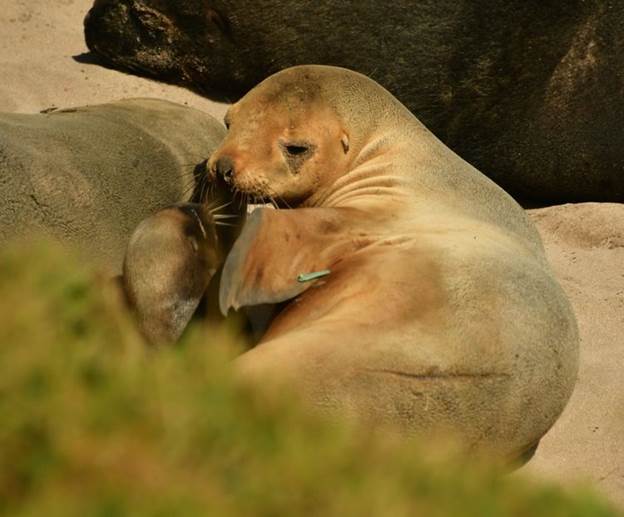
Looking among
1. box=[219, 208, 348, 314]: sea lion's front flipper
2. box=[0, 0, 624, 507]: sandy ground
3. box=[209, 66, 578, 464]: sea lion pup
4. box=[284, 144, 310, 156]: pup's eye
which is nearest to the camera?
box=[209, 66, 578, 464]: sea lion pup

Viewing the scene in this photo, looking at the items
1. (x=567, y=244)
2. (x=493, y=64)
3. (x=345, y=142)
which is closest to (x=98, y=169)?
(x=345, y=142)

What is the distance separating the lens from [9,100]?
293 inches

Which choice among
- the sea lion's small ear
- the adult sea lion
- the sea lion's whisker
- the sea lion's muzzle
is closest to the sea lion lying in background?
the sea lion's whisker

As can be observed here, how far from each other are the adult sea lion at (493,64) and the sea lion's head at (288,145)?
7.26 ft

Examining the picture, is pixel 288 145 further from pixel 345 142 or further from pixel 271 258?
pixel 271 258

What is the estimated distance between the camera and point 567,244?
23.3 feet

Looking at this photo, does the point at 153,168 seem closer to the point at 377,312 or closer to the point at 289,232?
the point at 289,232

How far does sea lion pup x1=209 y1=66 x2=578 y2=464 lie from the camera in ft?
13.1

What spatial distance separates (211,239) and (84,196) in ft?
2.00

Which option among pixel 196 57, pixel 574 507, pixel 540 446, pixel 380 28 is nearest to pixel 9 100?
pixel 196 57

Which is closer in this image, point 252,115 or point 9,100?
point 252,115

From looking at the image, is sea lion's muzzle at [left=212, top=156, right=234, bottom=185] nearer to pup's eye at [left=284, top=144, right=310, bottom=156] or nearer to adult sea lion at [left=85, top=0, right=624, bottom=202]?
pup's eye at [left=284, top=144, right=310, bottom=156]

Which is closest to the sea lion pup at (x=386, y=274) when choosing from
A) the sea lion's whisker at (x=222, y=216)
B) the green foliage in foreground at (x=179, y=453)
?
the sea lion's whisker at (x=222, y=216)

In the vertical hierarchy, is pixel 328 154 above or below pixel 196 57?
above
